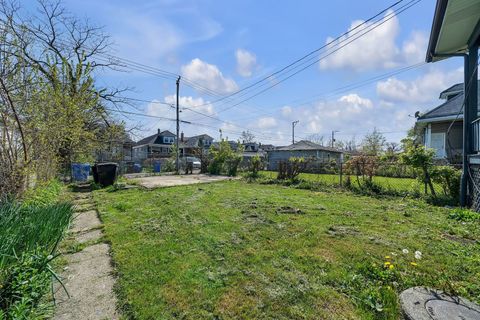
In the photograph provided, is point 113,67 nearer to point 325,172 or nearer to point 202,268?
point 325,172

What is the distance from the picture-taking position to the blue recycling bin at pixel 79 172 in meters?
11.7

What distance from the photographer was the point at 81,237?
13.2ft

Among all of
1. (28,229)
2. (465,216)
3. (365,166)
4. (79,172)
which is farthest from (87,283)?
(79,172)

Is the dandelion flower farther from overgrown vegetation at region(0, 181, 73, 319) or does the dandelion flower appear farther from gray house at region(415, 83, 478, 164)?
gray house at region(415, 83, 478, 164)

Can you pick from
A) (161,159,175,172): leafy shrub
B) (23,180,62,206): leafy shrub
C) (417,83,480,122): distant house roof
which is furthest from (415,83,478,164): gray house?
(161,159,175,172): leafy shrub

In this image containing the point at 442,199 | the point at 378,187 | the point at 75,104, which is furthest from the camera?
the point at 378,187

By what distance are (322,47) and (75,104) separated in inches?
399

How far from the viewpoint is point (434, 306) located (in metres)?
2.06

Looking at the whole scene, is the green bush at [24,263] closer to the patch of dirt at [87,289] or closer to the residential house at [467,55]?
the patch of dirt at [87,289]

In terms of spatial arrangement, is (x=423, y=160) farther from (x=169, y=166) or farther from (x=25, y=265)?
(x=169, y=166)

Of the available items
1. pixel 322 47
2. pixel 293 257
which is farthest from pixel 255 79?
pixel 293 257

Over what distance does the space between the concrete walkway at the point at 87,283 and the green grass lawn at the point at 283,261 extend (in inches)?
5.3

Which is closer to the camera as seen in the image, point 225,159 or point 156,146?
point 225,159

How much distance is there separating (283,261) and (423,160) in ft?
21.6
